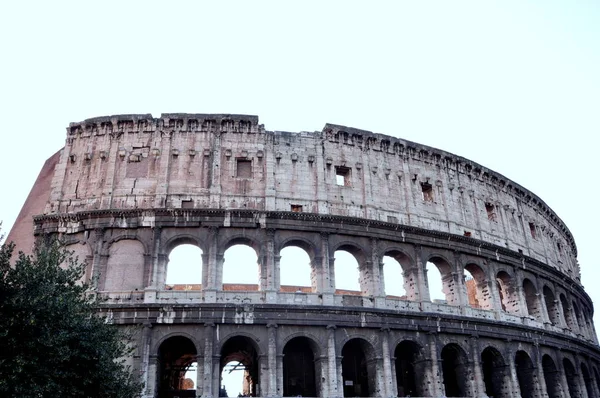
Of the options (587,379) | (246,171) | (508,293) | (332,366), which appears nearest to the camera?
(332,366)

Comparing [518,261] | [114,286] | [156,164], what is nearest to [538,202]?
[518,261]

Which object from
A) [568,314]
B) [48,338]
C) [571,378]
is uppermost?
[568,314]

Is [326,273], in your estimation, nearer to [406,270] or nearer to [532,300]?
[406,270]

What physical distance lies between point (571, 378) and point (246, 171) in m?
20.3

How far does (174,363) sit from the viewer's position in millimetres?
22078

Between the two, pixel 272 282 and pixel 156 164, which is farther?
pixel 156 164

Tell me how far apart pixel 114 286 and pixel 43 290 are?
8.10 m

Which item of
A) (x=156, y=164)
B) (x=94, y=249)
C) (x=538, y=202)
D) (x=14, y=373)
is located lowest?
(x=14, y=373)

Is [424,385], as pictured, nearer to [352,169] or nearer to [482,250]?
[482,250]

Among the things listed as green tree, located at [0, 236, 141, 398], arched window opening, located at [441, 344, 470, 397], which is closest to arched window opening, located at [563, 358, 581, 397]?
arched window opening, located at [441, 344, 470, 397]

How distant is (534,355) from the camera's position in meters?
24.1

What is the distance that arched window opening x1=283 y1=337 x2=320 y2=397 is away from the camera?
20.4 metres

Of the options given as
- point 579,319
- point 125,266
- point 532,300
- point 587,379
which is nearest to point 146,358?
point 125,266

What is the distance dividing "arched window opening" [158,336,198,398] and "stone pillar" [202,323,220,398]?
1447 millimetres
